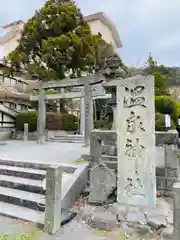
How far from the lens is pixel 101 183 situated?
4.16 metres

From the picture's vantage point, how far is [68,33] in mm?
14672

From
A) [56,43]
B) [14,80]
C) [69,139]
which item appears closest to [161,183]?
[69,139]

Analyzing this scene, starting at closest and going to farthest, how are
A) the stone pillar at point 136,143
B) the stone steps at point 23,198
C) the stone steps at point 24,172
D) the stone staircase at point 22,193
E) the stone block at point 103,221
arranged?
the stone block at point 103,221 → the stone pillar at point 136,143 → the stone staircase at point 22,193 → the stone steps at point 23,198 → the stone steps at point 24,172

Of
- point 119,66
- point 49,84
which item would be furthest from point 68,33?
point 119,66

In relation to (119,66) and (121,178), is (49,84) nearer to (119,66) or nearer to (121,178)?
(119,66)

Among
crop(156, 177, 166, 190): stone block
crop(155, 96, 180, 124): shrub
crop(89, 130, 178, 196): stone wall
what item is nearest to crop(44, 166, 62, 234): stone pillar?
crop(89, 130, 178, 196): stone wall

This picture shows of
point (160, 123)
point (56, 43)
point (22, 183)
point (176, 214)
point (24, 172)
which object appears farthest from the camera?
point (56, 43)

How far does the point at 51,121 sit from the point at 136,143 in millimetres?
12895

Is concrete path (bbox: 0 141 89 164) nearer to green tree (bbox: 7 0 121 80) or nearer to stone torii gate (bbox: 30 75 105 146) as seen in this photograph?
stone torii gate (bbox: 30 75 105 146)

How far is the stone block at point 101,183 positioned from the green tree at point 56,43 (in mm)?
11639

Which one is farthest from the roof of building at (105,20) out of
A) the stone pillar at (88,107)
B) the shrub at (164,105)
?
the stone pillar at (88,107)

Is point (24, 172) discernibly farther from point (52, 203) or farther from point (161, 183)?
point (161, 183)

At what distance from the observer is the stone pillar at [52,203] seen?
3.35 meters

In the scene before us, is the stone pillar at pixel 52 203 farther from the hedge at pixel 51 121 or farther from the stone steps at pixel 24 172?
the hedge at pixel 51 121
